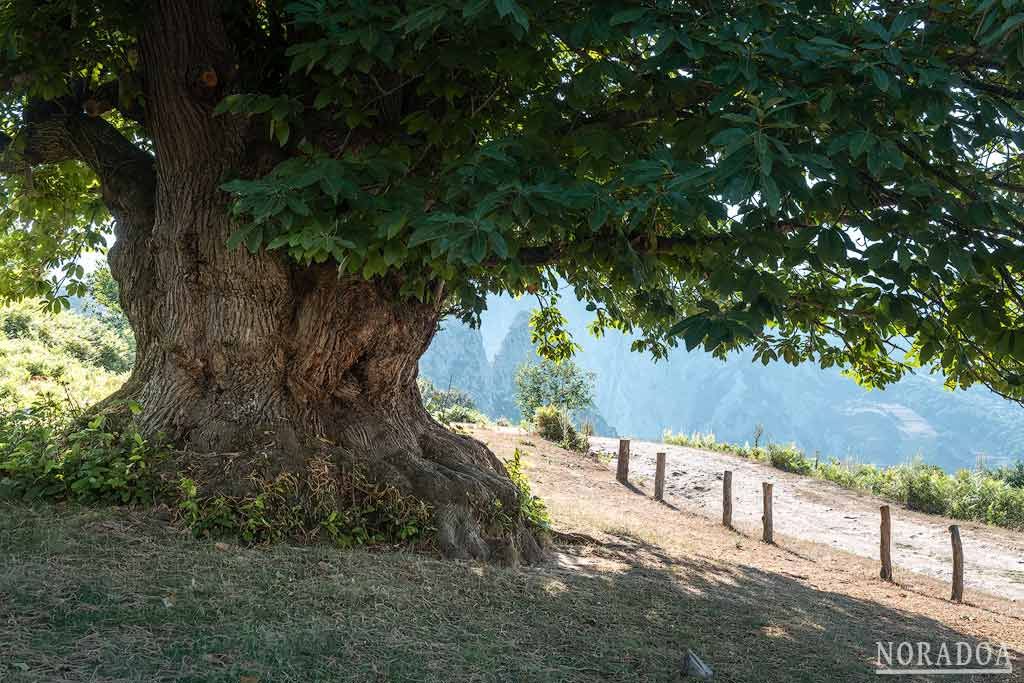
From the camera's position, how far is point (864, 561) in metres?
11.9

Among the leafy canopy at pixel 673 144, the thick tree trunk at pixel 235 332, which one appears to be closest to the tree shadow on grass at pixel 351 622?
the thick tree trunk at pixel 235 332

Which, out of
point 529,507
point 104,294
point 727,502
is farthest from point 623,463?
point 104,294

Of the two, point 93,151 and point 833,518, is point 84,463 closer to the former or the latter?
point 93,151

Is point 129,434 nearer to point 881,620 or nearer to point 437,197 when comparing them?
point 437,197

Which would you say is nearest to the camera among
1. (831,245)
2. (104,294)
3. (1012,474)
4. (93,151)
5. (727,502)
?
(831,245)

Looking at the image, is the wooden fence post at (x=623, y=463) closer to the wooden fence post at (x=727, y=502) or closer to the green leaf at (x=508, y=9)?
the wooden fence post at (x=727, y=502)

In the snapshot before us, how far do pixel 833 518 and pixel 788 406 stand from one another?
163m

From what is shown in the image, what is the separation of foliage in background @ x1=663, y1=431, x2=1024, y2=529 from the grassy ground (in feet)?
41.3

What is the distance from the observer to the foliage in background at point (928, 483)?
56.2 feet

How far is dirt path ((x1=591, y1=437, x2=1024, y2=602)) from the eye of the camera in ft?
41.9

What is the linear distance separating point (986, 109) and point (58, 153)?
7339 mm

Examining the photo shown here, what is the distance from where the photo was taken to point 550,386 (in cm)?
3038

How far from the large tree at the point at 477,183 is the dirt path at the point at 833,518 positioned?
7.16 metres

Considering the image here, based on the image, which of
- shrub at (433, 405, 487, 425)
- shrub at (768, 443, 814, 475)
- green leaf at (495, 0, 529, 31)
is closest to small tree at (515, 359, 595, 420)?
shrub at (433, 405, 487, 425)
